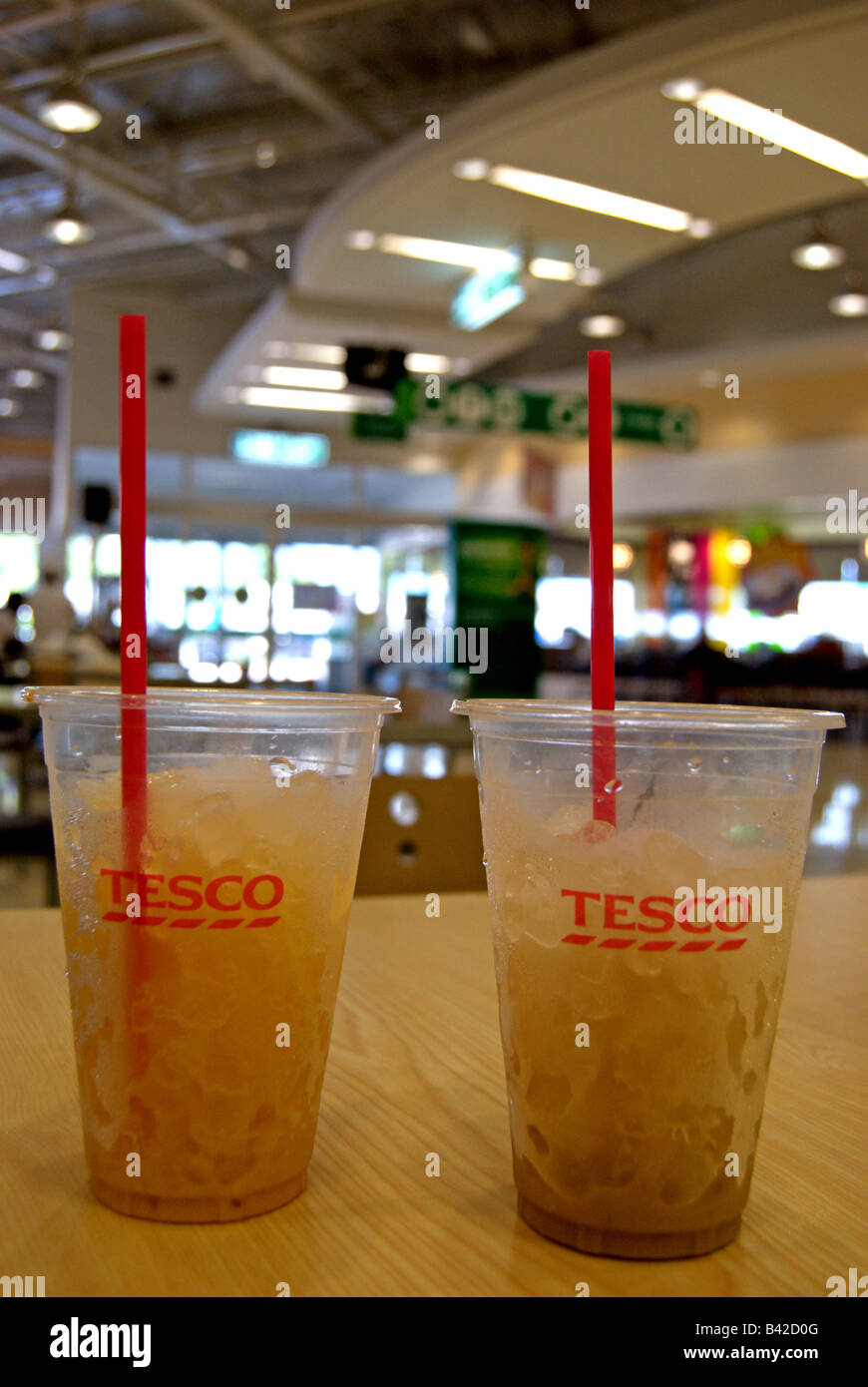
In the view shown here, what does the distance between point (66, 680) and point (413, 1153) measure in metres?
5.85

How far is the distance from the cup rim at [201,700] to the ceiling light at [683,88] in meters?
5.43

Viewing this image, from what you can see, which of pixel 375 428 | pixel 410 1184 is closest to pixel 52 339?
pixel 375 428

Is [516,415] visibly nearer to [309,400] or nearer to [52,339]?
[309,400]

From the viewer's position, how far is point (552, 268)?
7.96 meters

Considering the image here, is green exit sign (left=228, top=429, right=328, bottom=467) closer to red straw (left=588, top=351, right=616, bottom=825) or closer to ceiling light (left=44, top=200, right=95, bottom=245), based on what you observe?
ceiling light (left=44, top=200, right=95, bottom=245)

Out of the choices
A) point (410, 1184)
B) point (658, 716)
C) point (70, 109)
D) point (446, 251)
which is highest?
point (446, 251)

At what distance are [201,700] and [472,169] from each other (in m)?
6.52

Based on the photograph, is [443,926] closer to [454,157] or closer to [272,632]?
[454,157]

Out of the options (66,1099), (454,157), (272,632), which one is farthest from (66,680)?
(272,632)

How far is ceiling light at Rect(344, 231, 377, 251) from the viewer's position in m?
7.56

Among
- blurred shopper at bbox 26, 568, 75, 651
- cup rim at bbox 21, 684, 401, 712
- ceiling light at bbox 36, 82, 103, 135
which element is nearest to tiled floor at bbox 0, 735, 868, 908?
blurred shopper at bbox 26, 568, 75, 651

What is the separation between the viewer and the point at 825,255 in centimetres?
728

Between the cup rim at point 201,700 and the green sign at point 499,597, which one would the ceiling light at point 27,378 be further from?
the cup rim at point 201,700

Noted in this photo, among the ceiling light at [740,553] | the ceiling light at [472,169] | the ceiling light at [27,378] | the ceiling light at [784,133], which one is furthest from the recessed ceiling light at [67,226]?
A: the ceiling light at [740,553]
